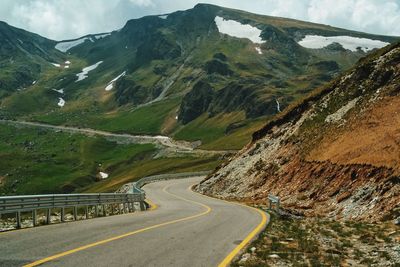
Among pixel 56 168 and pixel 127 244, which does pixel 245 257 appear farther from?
pixel 56 168

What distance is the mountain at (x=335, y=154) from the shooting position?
27453 millimetres

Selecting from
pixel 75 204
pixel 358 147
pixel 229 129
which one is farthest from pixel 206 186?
pixel 229 129

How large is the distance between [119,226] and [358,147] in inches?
825

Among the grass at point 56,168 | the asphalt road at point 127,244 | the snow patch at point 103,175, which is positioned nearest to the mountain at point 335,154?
the asphalt road at point 127,244

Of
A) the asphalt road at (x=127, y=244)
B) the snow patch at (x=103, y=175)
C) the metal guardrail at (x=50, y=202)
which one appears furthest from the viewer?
the snow patch at (x=103, y=175)

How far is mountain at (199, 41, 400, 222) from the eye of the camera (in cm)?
2745

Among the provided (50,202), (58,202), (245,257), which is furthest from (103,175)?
(245,257)

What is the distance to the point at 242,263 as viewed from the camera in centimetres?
1170

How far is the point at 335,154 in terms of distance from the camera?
35938mm

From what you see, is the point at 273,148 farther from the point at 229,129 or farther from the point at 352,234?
the point at 229,129

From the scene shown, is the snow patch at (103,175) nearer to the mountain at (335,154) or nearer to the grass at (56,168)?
the grass at (56,168)

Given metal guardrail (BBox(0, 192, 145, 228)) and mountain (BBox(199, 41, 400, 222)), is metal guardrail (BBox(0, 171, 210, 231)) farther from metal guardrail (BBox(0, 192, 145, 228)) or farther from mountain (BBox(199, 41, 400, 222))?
mountain (BBox(199, 41, 400, 222))

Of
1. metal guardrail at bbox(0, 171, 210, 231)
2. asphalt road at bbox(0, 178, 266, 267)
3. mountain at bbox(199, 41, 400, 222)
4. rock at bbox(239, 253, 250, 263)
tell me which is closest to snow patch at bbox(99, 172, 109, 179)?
mountain at bbox(199, 41, 400, 222)

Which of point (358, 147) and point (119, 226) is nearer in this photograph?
point (119, 226)
